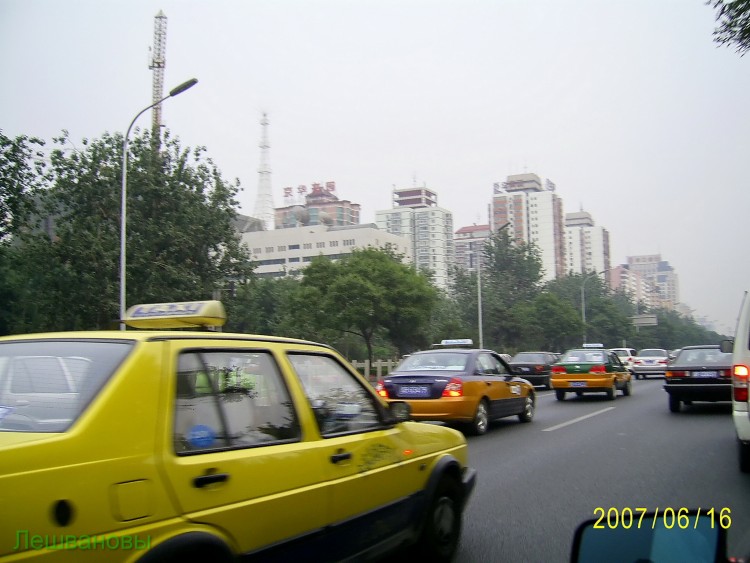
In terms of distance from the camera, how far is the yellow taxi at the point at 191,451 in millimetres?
2297

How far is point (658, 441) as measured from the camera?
1081cm

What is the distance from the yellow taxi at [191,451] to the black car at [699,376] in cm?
1225

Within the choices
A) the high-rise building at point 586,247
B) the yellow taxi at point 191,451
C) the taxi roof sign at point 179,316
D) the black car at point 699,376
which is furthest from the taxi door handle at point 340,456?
the high-rise building at point 586,247

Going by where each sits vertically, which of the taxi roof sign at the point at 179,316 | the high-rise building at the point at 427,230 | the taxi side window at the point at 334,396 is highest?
the high-rise building at the point at 427,230

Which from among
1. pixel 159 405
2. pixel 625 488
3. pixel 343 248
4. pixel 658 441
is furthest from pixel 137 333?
Answer: pixel 343 248

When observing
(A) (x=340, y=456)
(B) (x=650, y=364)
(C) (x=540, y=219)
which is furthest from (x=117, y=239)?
(C) (x=540, y=219)

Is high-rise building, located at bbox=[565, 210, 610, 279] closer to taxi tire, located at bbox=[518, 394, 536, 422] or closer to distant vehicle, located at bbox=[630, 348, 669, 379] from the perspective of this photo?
distant vehicle, located at bbox=[630, 348, 669, 379]

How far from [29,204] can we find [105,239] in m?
4.50

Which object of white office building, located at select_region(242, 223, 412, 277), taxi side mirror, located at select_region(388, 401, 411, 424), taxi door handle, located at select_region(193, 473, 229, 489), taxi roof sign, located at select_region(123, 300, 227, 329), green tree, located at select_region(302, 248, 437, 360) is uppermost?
white office building, located at select_region(242, 223, 412, 277)

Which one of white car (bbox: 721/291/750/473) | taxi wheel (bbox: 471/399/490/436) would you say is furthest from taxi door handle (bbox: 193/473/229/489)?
taxi wheel (bbox: 471/399/490/436)

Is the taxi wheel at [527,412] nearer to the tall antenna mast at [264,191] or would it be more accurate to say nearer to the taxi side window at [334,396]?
the taxi side window at [334,396]

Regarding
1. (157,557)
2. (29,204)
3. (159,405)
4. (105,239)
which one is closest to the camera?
(157,557)

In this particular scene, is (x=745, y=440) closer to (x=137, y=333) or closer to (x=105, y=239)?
(x=137, y=333)

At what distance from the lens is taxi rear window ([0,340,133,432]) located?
261 cm
